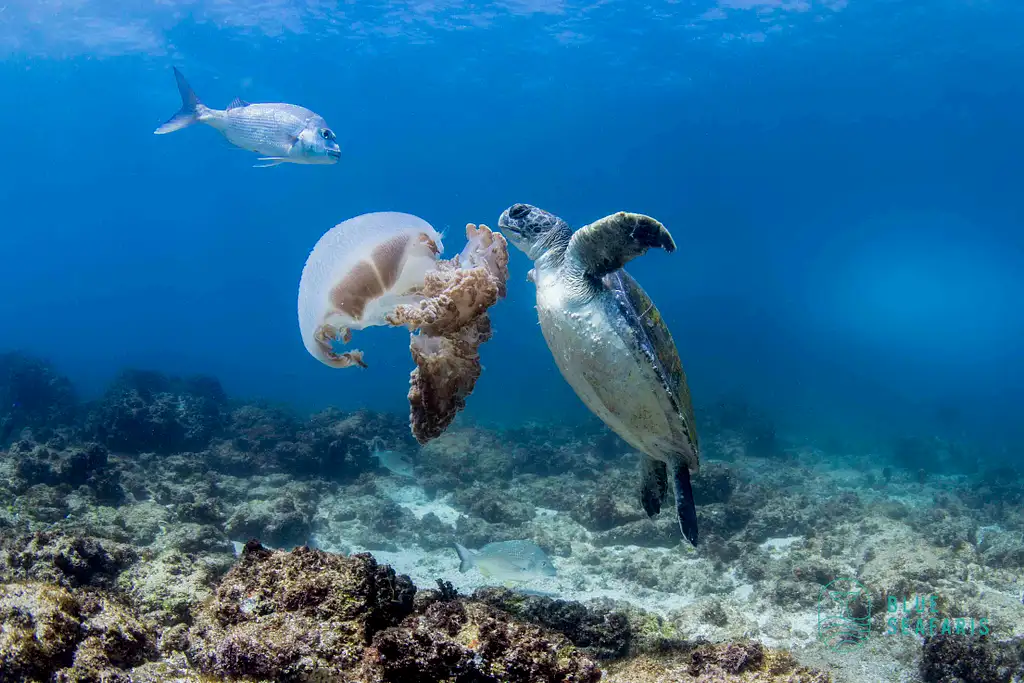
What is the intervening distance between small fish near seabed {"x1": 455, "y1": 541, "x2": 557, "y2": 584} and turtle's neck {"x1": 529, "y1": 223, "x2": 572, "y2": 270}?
426 cm

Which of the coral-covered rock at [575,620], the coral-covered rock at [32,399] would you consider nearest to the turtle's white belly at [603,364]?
the coral-covered rock at [575,620]

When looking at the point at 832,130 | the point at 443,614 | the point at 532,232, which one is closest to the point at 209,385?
the point at 532,232

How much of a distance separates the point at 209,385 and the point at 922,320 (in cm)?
11869

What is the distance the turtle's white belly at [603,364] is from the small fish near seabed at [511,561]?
134 inches

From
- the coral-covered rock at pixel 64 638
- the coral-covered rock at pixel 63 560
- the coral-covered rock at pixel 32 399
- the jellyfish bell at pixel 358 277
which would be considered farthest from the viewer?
the coral-covered rock at pixel 32 399

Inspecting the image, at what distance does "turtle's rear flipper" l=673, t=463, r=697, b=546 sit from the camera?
4.24 m

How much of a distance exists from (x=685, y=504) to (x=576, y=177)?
62397 mm

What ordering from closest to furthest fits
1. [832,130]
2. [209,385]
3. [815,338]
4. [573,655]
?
1. [573,655]
2. [209,385]
3. [832,130]
4. [815,338]

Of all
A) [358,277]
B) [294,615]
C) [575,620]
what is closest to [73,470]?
[358,277]

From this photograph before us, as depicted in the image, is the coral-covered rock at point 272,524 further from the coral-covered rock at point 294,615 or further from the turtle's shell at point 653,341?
the turtle's shell at point 653,341

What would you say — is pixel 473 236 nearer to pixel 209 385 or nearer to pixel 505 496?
pixel 505 496

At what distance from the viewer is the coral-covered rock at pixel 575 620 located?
3.54 metres

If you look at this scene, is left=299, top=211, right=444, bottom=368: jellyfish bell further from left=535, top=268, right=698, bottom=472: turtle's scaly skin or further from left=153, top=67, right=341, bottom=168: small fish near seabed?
left=153, top=67, right=341, bottom=168: small fish near seabed

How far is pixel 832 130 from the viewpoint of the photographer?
4200 cm
